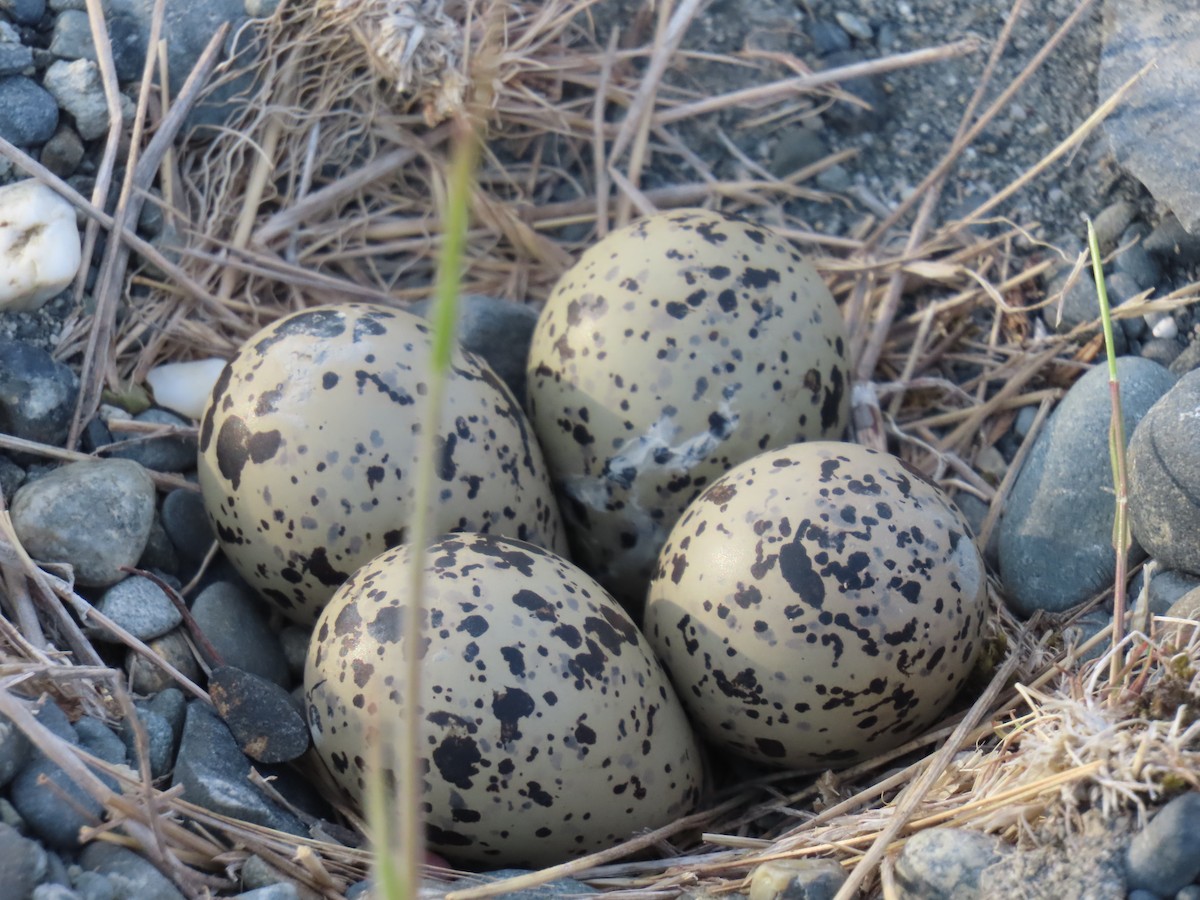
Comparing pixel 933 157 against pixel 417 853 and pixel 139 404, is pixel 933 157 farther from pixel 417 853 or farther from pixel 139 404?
pixel 417 853

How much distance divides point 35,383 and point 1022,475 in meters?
2.00

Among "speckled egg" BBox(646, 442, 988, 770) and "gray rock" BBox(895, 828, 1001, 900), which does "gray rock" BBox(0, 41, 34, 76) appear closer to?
"speckled egg" BBox(646, 442, 988, 770)

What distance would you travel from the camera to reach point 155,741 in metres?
2.08

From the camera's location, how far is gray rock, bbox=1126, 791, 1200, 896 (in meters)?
1.62

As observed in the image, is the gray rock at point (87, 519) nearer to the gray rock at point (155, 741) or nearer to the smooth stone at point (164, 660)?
the smooth stone at point (164, 660)

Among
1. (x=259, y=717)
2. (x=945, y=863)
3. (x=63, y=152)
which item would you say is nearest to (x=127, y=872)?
(x=259, y=717)

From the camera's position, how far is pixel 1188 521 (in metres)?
2.19

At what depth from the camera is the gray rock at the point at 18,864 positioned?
164cm

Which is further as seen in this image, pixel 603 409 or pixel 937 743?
pixel 603 409

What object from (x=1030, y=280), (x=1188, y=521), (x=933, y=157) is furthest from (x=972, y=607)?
(x=933, y=157)

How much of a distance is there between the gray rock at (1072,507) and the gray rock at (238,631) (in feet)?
4.86

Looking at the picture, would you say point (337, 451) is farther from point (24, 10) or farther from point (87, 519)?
point (24, 10)

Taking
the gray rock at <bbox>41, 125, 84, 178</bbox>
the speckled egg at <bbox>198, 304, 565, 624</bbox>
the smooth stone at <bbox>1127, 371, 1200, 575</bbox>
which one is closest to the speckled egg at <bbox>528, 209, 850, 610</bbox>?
the speckled egg at <bbox>198, 304, 565, 624</bbox>

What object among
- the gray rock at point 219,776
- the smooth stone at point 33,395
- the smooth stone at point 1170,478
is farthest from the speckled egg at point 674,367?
the smooth stone at point 33,395
